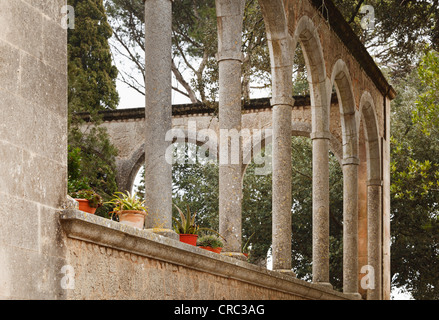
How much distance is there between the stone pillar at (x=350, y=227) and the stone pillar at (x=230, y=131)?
5.42 meters

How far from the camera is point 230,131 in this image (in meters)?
7.78

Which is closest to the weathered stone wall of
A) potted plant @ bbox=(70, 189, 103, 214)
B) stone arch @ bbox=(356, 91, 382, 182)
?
potted plant @ bbox=(70, 189, 103, 214)

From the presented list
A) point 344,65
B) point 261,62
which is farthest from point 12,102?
point 261,62

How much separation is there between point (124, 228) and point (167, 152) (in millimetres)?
1390

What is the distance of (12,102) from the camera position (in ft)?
14.1

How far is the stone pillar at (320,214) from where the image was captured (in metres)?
11.0

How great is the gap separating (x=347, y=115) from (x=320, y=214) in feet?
9.34

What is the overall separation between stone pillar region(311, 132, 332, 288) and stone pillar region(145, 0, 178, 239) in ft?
16.1

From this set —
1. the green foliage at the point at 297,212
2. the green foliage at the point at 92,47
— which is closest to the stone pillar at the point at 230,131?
the green foliage at the point at 92,47

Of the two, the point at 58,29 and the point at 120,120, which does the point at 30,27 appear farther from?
the point at 120,120

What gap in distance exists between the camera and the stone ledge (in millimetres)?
4730

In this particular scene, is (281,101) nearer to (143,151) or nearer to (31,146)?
(31,146)

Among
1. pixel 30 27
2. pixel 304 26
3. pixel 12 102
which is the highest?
pixel 304 26

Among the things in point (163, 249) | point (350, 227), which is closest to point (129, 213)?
point (163, 249)
